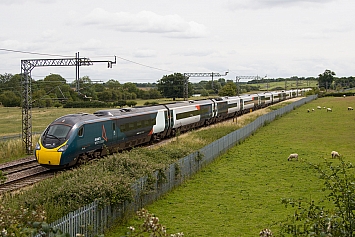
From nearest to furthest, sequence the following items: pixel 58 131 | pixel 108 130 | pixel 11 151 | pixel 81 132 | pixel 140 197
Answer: pixel 140 197 < pixel 58 131 < pixel 81 132 < pixel 108 130 < pixel 11 151

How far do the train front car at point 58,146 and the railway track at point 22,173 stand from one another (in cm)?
80

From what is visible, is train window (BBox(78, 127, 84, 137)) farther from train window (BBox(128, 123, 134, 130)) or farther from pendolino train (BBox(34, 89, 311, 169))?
train window (BBox(128, 123, 134, 130))

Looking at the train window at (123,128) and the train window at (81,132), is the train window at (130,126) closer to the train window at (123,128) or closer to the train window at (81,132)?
Answer: the train window at (123,128)

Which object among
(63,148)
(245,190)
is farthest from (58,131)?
(245,190)

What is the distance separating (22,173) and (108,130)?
17.3 feet

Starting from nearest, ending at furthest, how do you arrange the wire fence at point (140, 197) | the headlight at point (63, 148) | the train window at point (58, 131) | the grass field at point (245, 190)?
the wire fence at point (140, 197) < the grass field at point (245, 190) < the headlight at point (63, 148) < the train window at point (58, 131)

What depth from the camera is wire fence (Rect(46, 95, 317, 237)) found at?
11312mm

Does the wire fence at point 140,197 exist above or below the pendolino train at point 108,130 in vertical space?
below

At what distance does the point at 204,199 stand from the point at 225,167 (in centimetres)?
684

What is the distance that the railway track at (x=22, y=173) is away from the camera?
19.9 m

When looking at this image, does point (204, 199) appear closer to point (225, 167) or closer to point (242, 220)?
point (242, 220)

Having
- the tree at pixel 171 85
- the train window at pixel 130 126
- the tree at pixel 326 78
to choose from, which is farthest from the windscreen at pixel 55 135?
the tree at pixel 326 78

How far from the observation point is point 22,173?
2250 centimetres

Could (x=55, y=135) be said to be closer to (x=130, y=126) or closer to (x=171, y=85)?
(x=130, y=126)
